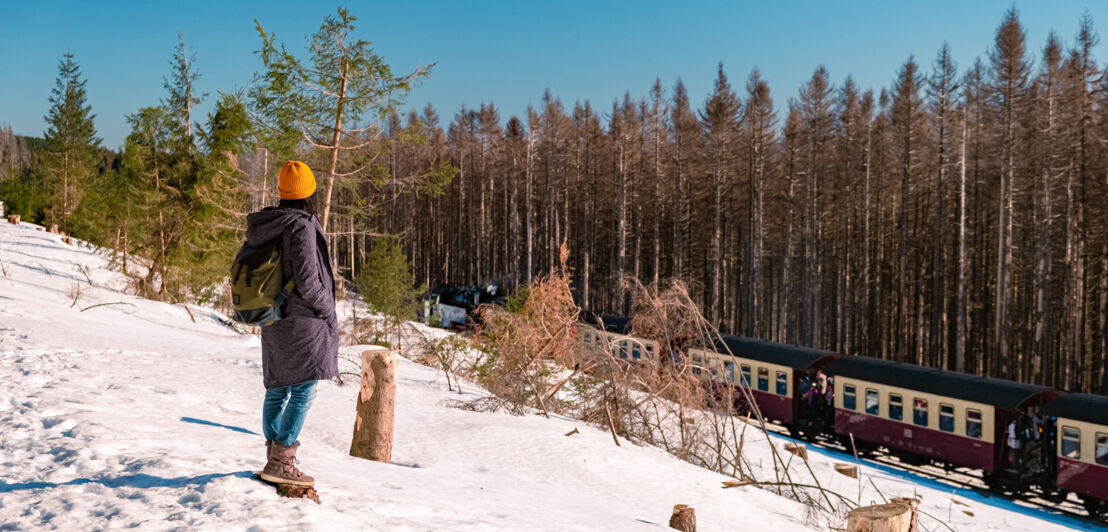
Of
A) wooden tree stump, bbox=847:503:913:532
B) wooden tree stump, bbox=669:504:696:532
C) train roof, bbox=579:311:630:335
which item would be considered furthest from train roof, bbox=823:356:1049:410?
wooden tree stump, bbox=847:503:913:532

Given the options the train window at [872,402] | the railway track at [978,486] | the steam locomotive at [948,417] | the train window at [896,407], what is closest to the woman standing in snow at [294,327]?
the steam locomotive at [948,417]

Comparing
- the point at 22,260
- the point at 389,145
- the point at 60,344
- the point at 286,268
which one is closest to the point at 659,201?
the point at 389,145

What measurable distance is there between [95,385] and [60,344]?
2496 mm

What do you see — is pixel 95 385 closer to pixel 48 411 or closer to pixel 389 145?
pixel 48 411

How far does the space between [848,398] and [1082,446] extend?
17.1ft

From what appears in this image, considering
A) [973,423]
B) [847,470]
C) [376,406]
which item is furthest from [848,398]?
[376,406]

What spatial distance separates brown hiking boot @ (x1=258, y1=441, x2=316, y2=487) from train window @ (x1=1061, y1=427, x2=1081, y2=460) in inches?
617

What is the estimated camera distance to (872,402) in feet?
56.5

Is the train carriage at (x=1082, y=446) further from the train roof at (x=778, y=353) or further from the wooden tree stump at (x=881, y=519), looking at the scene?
the wooden tree stump at (x=881, y=519)

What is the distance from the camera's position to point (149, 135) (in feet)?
62.6

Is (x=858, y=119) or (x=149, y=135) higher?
(x=858, y=119)

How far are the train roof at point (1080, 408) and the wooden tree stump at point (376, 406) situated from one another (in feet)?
47.4

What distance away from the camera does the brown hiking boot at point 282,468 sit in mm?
3555

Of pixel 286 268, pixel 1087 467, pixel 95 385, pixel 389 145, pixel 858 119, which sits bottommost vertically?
pixel 1087 467
